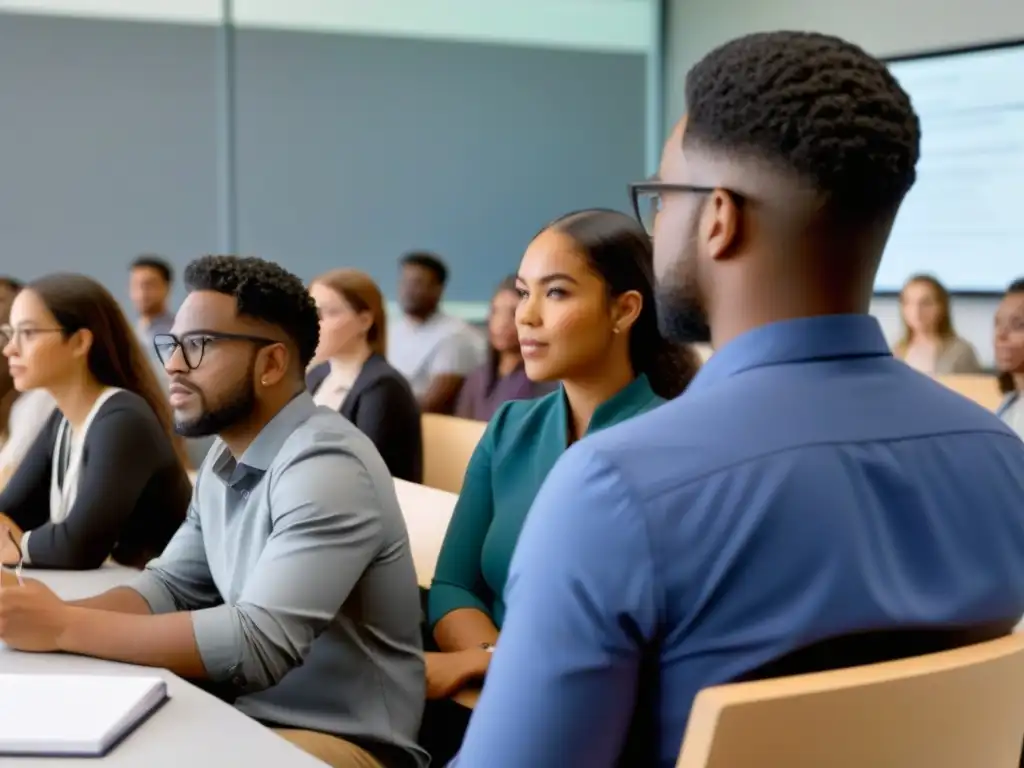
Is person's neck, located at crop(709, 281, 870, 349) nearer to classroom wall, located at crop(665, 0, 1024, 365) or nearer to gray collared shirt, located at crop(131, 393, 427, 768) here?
gray collared shirt, located at crop(131, 393, 427, 768)

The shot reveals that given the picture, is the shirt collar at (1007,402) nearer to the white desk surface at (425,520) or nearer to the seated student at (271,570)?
the white desk surface at (425,520)

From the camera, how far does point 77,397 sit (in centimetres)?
→ 280

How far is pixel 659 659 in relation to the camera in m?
0.93

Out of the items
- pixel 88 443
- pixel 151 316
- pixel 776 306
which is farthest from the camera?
pixel 151 316

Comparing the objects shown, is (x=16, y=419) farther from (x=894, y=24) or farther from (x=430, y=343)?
(x=894, y=24)

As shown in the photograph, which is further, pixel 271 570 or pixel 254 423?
pixel 254 423

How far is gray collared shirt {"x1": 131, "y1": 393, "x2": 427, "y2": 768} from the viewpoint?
178 cm

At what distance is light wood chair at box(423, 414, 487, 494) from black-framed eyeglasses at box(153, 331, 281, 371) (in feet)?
4.79

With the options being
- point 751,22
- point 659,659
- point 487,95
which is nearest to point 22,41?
point 487,95

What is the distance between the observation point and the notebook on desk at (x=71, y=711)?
139cm

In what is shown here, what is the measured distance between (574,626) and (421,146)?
6934 mm

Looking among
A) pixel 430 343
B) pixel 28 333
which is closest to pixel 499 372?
pixel 430 343

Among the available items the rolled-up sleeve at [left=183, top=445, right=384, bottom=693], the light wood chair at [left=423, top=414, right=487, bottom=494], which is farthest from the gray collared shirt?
the light wood chair at [left=423, top=414, right=487, bottom=494]

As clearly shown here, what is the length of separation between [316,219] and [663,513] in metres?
6.67
